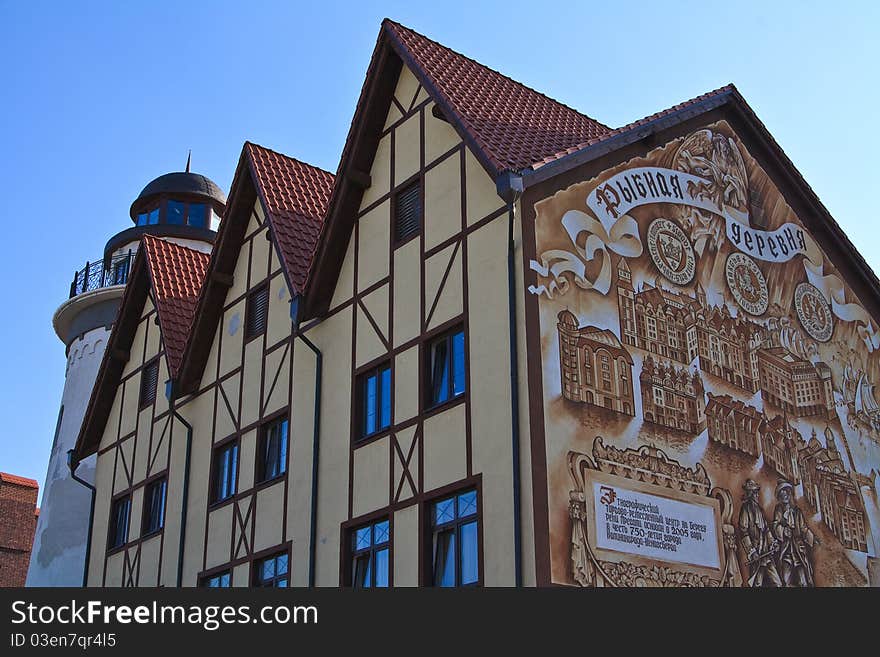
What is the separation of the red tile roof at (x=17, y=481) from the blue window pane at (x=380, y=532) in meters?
30.0

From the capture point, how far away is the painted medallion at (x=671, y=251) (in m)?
19.6

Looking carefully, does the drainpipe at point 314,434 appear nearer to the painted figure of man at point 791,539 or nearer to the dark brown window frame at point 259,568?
the dark brown window frame at point 259,568

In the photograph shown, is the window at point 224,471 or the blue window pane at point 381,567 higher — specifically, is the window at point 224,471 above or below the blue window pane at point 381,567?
above

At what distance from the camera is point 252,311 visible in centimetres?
2481

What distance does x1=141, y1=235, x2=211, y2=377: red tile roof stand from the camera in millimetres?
27172

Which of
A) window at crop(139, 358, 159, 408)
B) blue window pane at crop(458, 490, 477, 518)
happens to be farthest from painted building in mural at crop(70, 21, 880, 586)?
window at crop(139, 358, 159, 408)

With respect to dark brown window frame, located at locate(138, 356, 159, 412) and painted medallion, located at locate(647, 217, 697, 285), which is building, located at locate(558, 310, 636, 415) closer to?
painted medallion, located at locate(647, 217, 697, 285)

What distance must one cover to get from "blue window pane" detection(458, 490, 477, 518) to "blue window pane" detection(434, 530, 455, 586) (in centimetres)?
35

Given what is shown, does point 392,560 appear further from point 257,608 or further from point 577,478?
point 257,608

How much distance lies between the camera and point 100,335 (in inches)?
1414

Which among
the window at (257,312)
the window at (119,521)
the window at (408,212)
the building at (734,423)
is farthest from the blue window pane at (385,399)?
the window at (119,521)

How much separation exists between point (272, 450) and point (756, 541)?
8917mm

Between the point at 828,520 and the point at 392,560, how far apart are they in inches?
290

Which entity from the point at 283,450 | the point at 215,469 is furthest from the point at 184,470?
the point at 283,450
